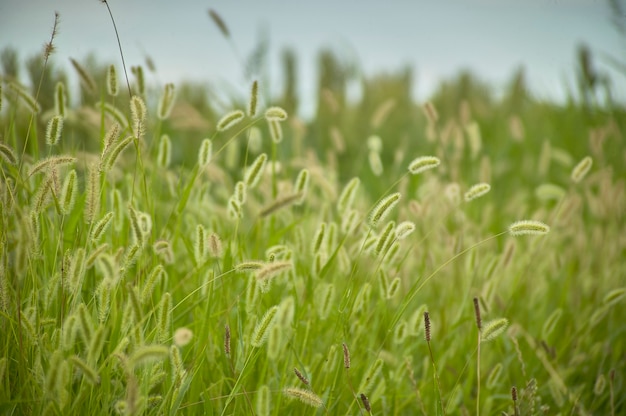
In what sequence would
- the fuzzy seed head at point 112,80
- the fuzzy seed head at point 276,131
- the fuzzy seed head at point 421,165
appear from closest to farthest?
the fuzzy seed head at point 421,165 < the fuzzy seed head at point 112,80 < the fuzzy seed head at point 276,131

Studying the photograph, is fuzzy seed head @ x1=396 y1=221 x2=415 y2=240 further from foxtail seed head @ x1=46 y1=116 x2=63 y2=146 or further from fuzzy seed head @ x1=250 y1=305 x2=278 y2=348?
foxtail seed head @ x1=46 y1=116 x2=63 y2=146

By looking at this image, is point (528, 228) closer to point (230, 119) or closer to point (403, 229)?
point (403, 229)

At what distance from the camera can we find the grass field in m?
1.34

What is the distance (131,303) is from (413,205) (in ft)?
3.45

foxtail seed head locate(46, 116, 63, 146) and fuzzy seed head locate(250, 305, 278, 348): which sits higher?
foxtail seed head locate(46, 116, 63, 146)

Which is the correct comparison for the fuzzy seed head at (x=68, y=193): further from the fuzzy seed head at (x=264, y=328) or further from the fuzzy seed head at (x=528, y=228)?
the fuzzy seed head at (x=528, y=228)

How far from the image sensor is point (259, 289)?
1.62m

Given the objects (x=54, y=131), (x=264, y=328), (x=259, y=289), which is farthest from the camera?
(x=259, y=289)

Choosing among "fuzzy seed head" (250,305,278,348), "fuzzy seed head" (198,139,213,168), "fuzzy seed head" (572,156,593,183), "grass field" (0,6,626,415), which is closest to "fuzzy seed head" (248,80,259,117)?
"grass field" (0,6,626,415)

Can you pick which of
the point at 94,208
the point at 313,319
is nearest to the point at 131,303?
the point at 94,208

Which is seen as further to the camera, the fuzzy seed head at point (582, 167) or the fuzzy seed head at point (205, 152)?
the fuzzy seed head at point (582, 167)

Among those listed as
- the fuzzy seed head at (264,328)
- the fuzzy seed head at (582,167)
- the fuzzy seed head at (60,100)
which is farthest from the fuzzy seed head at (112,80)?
the fuzzy seed head at (582,167)

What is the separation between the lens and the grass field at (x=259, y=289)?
4.39 ft

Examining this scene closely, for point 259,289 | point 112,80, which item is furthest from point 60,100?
point 259,289
